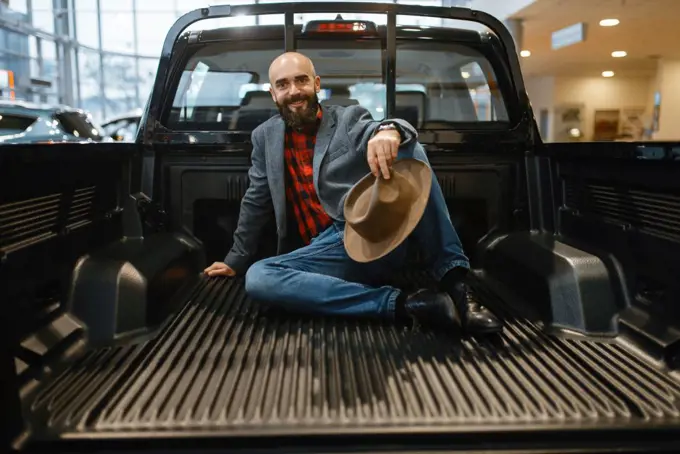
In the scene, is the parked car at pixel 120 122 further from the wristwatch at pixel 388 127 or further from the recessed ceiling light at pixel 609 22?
the recessed ceiling light at pixel 609 22

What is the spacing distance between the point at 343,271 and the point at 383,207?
24.7 inches

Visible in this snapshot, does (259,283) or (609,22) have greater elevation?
(609,22)

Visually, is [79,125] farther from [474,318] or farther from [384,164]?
[474,318]

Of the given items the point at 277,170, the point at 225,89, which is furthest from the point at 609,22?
the point at 277,170

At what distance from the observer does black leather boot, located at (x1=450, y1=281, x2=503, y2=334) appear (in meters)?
2.12

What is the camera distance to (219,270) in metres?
2.77

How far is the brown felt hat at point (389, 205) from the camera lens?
1.99 m

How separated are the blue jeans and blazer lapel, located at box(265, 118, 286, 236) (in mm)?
189

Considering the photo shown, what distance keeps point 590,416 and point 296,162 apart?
165cm

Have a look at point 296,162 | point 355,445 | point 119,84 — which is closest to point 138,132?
point 296,162

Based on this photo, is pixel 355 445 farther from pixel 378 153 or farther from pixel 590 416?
pixel 378 153

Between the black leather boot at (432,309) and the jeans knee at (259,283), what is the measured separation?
58 cm

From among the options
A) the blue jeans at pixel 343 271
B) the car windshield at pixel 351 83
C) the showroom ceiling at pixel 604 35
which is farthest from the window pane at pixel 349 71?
the showroom ceiling at pixel 604 35

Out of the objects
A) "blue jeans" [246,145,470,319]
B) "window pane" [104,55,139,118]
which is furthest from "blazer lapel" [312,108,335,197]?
"window pane" [104,55,139,118]
